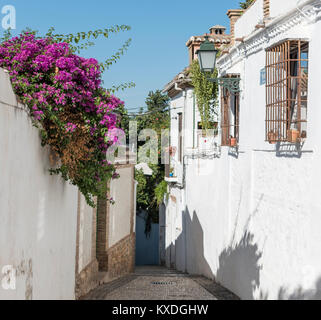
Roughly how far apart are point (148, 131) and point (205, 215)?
9.19 meters

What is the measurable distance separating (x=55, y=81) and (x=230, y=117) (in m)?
5.89

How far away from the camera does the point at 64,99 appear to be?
6.70m

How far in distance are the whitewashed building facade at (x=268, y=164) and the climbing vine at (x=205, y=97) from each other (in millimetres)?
778

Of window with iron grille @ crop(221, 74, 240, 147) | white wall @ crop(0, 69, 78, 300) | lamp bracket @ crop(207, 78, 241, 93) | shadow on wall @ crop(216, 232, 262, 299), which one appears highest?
lamp bracket @ crop(207, 78, 241, 93)

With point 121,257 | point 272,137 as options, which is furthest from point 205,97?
point 272,137

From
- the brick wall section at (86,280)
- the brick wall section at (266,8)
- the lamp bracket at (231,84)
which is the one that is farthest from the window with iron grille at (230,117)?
the brick wall section at (86,280)

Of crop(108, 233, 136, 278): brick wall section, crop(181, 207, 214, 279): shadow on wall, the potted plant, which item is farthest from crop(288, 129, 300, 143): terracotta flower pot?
crop(108, 233, 136, 278): brick wall section

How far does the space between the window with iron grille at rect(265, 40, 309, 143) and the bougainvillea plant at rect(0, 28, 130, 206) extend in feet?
7.92

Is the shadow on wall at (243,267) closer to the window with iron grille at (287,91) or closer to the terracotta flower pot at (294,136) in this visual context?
the window with iron grille at (287,91)

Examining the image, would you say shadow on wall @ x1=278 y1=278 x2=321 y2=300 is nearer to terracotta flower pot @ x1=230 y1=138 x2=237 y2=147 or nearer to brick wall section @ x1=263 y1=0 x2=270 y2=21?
terracotta flower pot @ x1=230 y1=138 x2=237 y2=147

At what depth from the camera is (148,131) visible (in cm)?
2297

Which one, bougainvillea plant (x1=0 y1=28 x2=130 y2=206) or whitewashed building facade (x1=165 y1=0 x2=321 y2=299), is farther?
whitewashed building facade (x1=165 y1=0 x2=321 y2=299)

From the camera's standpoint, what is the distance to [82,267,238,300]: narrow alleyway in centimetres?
1055

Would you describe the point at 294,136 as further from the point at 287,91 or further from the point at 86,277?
the point at 86,277
